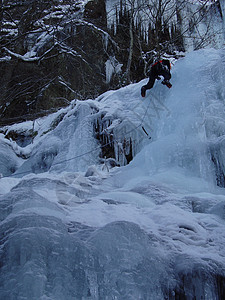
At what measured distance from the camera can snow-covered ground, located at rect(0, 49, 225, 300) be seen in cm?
146

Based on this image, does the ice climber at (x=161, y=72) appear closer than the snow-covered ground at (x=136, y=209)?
No

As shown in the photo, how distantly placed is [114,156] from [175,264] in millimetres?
3539

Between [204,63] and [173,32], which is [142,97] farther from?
[173,32]

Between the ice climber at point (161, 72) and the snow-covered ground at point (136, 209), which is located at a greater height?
the ice climber at point (161, 72)

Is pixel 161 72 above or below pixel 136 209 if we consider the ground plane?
above

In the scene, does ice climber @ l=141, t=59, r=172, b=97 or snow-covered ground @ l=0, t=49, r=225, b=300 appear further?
ice climber @ l=141, t=59, r=172, b=97

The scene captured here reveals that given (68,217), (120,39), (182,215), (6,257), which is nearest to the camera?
(6,257)

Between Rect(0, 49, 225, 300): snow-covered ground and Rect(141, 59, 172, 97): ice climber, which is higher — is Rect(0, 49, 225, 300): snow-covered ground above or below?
below

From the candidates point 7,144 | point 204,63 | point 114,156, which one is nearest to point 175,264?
point 114,156

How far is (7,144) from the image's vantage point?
741cm

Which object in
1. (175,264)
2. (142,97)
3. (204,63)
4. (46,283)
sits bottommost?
(175,264)

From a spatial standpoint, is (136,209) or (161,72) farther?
(161,72)

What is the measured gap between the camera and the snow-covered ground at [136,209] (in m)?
1.46

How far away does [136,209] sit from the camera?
244cm
